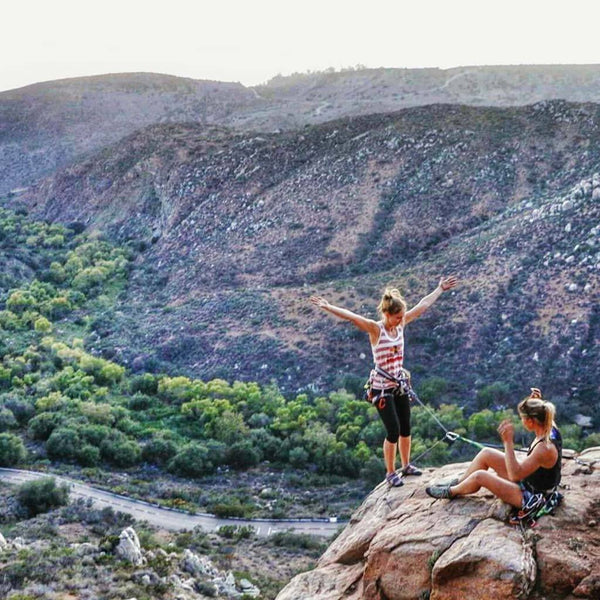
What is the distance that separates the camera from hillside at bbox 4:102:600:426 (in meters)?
31.6

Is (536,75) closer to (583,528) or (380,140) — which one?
(380,140)

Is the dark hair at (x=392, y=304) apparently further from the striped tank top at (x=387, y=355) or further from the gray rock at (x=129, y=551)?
the gray rock at (x=129, y=551)

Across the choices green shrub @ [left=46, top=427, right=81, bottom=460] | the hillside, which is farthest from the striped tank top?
green shrub @ [left=46, top=427, right=81, bottom=460]

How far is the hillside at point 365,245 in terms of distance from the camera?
3164cm

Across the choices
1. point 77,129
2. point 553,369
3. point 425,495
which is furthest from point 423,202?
point 77,129

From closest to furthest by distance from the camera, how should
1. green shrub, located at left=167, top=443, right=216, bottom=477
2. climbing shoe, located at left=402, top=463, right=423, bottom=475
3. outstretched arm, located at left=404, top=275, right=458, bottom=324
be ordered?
outstretched arm, located at left=404, top=275, right=458, bottom=324 < climbing shoe, located at left=402, top=463, right=423, bottom=475 < green shrub, located at left=167, top=443, right=216, bottom=477

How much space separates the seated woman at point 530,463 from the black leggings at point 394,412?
4.53ft

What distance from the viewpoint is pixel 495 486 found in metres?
6.76

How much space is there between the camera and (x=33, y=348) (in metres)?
36.8

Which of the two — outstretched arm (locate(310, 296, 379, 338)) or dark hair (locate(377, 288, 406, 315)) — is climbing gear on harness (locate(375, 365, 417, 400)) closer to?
outstretched arm (locate(310, 296, 379, 338))

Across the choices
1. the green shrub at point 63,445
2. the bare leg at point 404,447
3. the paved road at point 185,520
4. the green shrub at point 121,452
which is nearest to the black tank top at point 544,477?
the bare leg at point 404,447

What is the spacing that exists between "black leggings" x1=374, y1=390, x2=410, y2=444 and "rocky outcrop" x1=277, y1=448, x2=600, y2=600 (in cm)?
68

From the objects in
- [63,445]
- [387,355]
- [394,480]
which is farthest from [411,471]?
[63,445]

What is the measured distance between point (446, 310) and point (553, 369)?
626 cm
